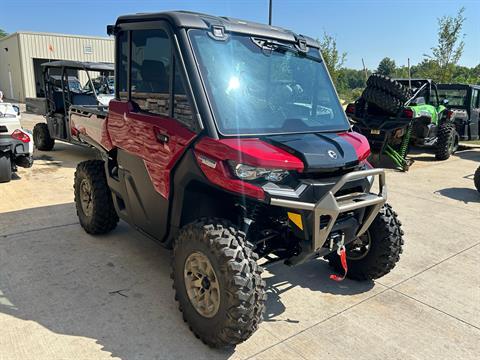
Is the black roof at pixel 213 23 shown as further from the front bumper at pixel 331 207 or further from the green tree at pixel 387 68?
the green tree at pixel 387 68

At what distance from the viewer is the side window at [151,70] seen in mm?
3143

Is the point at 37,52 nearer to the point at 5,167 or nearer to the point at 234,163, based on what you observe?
the point at 5,167

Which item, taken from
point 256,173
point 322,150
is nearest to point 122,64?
point 256,173

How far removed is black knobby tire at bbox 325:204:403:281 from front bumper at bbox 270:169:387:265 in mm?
458

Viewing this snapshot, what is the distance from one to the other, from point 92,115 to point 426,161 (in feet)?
28.7

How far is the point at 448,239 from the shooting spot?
16.5 feet

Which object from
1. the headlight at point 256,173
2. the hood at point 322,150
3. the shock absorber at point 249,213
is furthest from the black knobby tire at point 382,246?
the headlight at point 256,173

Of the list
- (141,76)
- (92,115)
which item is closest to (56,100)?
(92,115)

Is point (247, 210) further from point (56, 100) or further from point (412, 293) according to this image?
point (56, 100)

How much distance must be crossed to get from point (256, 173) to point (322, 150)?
20.6 inches

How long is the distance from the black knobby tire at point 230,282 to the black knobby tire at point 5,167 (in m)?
5.16

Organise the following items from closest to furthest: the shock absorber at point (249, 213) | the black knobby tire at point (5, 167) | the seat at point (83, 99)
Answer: the shock absorber at point (249, 213)
the black knobby tire at point (5, 167)
the seat at point (83, 99)

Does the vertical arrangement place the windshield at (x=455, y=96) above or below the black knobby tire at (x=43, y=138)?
above

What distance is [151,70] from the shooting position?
3377mm
